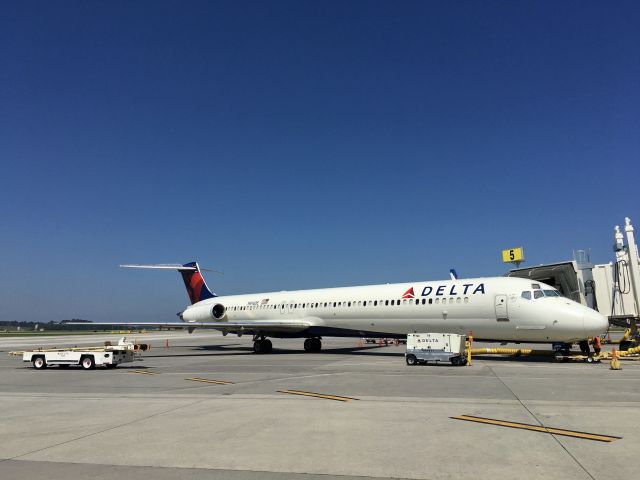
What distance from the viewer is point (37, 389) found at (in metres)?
14.3

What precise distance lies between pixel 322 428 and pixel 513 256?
3857 centimetres

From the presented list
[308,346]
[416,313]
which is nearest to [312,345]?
[308,346]

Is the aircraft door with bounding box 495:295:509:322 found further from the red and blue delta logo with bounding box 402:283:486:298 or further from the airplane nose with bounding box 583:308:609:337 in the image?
the airplane nose with bounding box 583:308:609:337

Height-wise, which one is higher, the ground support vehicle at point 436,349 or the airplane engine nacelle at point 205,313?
the airplane engine nacelle at point 205,313

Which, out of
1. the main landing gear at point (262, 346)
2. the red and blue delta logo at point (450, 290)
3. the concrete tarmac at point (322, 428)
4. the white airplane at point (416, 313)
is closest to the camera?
the concrete tarmac at point (322, 428)

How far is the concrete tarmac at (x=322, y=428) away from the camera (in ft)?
19.2

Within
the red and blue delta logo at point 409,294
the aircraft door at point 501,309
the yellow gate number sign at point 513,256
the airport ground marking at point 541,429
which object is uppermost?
the yellow gate number sign at point 513,256

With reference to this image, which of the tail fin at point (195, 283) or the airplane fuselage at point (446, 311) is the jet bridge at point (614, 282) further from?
the tail fin at point (195, 283)

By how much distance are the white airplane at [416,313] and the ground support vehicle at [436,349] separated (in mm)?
2066

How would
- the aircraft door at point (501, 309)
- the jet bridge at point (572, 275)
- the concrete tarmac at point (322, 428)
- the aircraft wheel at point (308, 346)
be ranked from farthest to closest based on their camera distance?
the aircraft wheel at point (308, 346) → the jet bridge at point (572, 275) → the aircraft door at point (501, 309) → the concrete tarmac at point (322, 428)

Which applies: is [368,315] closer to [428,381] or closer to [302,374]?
[302,374]

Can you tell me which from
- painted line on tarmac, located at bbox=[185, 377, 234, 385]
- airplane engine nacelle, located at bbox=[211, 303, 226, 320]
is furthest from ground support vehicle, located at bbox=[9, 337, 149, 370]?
airplane engine nacelle, located at bbox=[211, 303, 226, 320]

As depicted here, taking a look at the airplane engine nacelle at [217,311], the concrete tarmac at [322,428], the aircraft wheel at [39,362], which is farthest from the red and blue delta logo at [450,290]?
the aircraft wheel at [39,362]

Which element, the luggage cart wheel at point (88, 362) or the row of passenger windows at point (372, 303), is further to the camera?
the row of passenger windows at point (372, 303)
